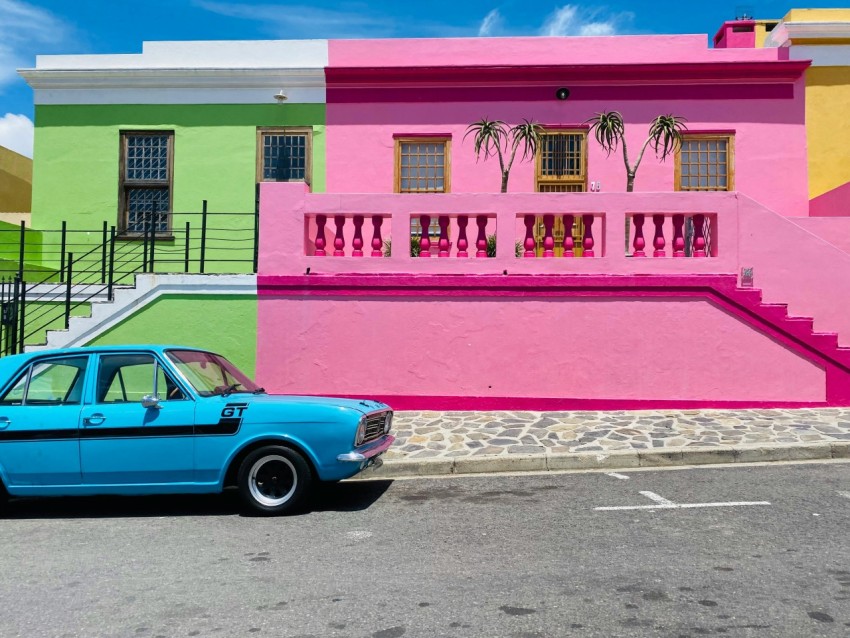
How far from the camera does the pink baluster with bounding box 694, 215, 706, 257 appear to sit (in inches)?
411

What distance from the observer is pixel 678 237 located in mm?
10273

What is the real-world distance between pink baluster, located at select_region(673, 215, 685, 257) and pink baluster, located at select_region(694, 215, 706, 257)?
222mm

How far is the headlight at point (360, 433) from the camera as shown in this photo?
20.4 feet

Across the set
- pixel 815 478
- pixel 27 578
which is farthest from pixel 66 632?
pixel 815 478

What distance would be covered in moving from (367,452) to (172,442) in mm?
1667

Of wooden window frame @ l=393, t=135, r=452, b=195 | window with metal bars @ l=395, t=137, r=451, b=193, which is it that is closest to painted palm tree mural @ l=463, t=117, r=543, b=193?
wooden window frame @ l=393, t=135, r=452, b=195

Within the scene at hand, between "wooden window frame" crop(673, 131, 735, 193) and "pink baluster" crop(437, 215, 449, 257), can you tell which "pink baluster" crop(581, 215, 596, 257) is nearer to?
"pink baluster" crop(437, 215, 449, 257)

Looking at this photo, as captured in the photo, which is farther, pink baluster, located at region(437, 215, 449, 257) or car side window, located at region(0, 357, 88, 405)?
pink baluster, located at region(437, 215, 449, 257)

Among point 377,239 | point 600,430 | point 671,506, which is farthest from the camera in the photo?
point 377,239

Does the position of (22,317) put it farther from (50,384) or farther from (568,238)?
(568,238)

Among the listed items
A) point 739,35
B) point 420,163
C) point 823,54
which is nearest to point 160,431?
point 420,163

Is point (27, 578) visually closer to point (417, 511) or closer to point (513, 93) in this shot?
point (417, 511)

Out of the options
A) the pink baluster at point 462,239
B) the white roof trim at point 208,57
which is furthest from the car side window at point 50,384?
the white roof trim at point 208,57

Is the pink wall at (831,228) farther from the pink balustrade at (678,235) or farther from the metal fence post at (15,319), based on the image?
the metal fence post at (15,319)
